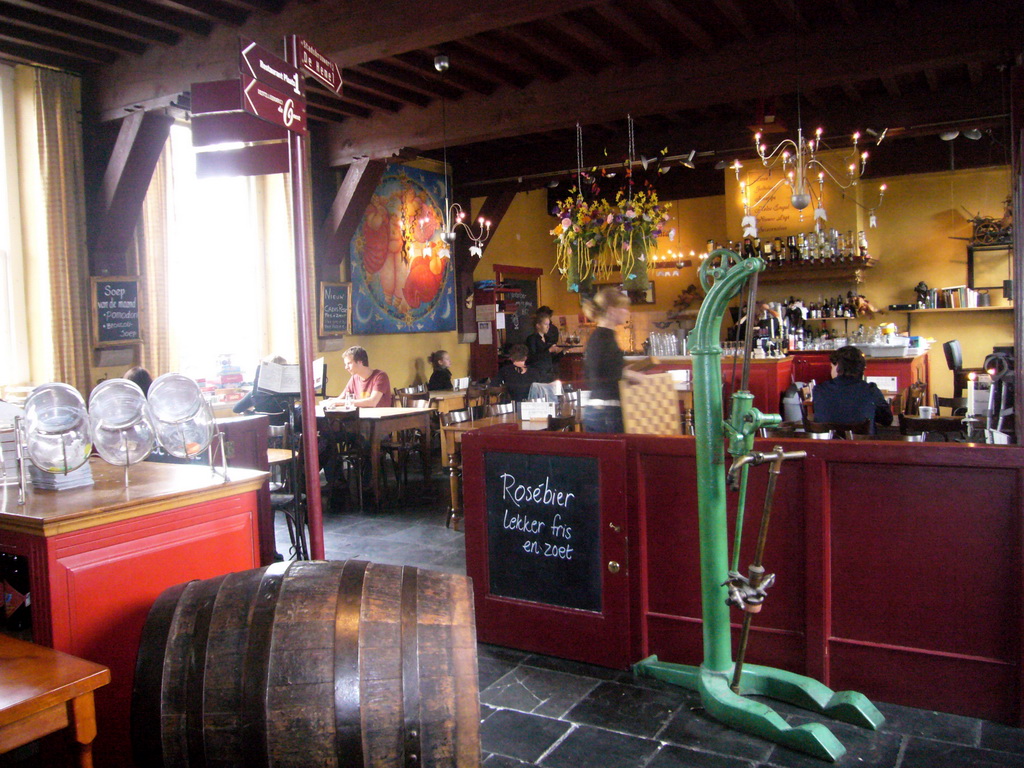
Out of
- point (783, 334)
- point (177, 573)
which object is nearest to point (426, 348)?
point (783, 334)

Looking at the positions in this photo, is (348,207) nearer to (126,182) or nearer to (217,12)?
(126,182)

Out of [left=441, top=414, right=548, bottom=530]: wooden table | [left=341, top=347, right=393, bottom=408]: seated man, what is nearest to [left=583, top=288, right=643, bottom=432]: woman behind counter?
[left=441, top=414, right=548, bottom=530]: wooden table

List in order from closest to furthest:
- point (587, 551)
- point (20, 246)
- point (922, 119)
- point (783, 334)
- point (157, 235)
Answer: point (587, 551) < point (20, 246) < point (157, 235) < point (922, 119) < point (783, 334)

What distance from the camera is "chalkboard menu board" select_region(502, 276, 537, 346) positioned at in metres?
12.5

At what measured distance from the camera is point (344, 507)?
6801mm

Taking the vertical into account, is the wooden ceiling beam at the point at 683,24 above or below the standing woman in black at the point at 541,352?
above

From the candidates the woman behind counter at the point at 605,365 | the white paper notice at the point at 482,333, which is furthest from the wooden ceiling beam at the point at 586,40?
the white paper notice at the point at 482,333

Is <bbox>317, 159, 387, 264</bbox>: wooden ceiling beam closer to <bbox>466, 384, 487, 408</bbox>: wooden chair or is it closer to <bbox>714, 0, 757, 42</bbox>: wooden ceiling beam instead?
<bbox>466, 384, 487, 408</bbox>: wooden chair

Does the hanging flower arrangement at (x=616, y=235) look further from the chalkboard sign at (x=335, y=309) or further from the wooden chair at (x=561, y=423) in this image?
the chalkboard sign at (x=335, y=309)

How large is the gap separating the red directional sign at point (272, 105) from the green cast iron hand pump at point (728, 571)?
1550 millimetres

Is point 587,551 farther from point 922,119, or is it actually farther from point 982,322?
point 982,322

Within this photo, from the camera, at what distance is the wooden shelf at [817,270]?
36.2ft

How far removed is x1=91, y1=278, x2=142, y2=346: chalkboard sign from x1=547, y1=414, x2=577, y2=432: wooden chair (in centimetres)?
400

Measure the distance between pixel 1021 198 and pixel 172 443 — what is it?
10.7 ft
